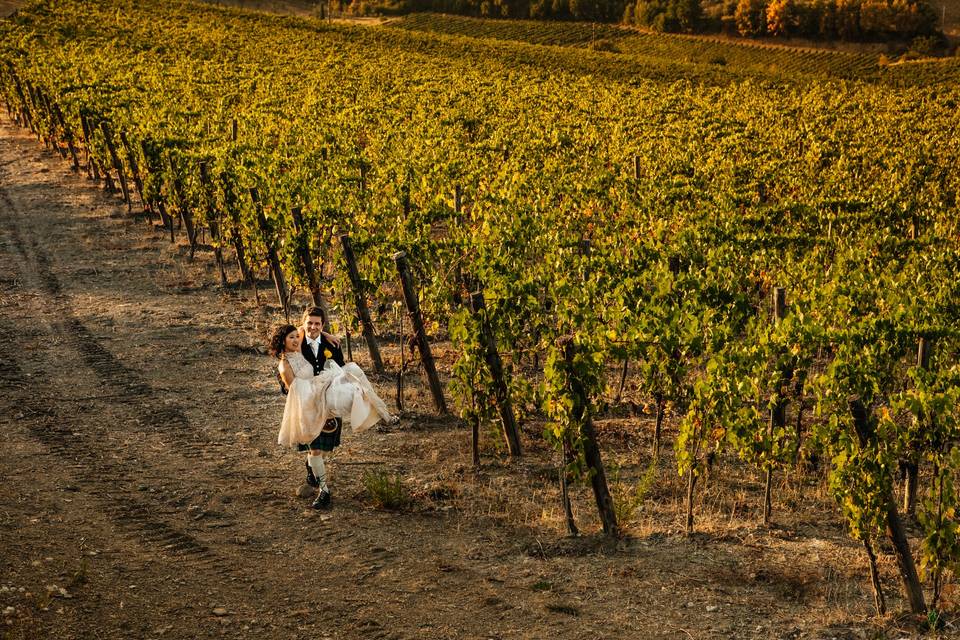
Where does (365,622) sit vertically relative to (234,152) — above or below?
below

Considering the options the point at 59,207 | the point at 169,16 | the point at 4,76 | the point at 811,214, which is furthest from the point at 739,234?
the point at 169,16

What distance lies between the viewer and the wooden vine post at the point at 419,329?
1074 centimetres

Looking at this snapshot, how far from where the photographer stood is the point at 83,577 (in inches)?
283

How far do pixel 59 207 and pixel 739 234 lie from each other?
55.7ft

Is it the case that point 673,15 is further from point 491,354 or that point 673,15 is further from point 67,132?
point 491,354

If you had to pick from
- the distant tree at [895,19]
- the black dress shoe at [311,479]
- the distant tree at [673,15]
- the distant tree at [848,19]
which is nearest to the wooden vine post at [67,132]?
the black dress shoe at [311,479]

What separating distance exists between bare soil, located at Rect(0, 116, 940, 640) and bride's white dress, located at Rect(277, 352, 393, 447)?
83cm

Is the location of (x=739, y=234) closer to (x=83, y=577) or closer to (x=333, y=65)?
(x=83, y=577)

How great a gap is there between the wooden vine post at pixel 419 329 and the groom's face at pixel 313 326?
2.49 metres

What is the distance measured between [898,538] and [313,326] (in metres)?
5.06

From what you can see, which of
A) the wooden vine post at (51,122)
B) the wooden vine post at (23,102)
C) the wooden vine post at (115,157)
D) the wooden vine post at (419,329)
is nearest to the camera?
the wooden vine post at (419,329)

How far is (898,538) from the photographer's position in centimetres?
677

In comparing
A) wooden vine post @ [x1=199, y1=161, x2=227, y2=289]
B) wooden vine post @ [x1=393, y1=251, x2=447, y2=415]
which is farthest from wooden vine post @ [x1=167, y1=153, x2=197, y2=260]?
wooden vine post @ [x1=393, y1=251, x2=447, y2=415]

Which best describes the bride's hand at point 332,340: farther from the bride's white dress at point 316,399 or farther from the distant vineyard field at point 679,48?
the distant vineyard field at point 679,48
